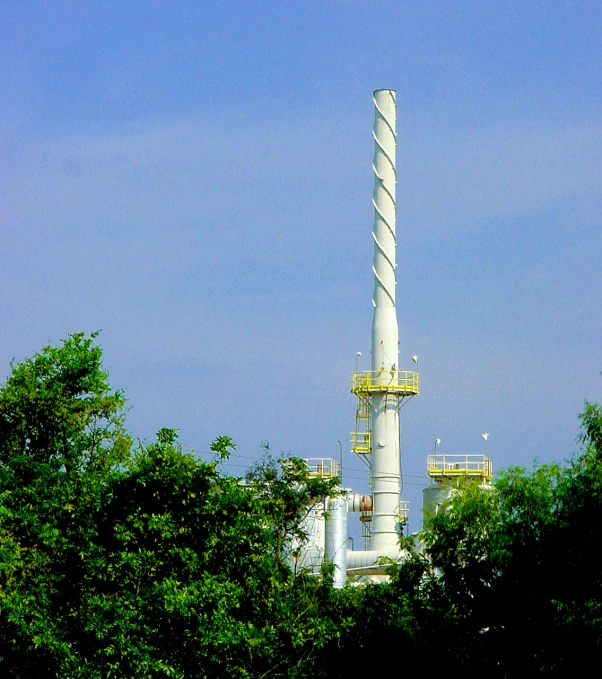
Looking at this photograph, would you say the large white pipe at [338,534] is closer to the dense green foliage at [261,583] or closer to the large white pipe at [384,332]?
the large white pipe at [384,332]

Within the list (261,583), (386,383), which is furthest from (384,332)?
A: (261,583)

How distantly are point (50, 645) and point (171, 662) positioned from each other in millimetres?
3057

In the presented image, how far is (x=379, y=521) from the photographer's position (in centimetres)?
6128

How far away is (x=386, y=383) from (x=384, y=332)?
231cm

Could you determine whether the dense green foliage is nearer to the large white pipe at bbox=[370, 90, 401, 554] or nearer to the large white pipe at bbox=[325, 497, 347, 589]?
the large white pipe at bbox=[325, 497, 347, 589]

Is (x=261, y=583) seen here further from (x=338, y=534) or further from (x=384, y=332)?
(x=384, y=332)

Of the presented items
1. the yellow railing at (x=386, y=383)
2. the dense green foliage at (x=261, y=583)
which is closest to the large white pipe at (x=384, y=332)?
the yellow railing at (x=386, y=383)

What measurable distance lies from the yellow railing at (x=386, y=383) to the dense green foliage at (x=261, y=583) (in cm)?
1974

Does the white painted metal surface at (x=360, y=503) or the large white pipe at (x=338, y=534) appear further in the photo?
the white painted metal surface at (x=360, y=503)

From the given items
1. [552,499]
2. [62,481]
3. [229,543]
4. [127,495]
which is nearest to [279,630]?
[229,543]

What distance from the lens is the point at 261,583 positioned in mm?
34625

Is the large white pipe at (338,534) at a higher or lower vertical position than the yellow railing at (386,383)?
lower

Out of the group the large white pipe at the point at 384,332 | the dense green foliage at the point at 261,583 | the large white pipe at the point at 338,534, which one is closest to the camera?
the dense green foliage at the point at 261,583

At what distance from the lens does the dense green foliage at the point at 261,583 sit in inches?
1284
